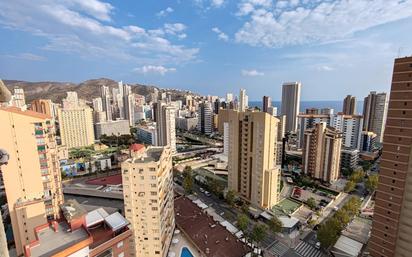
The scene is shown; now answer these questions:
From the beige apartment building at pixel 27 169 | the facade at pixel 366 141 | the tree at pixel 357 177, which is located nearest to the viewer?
the beige apartment building at pixel 27 169

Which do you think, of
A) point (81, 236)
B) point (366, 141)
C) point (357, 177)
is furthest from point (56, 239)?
point (366, 141)

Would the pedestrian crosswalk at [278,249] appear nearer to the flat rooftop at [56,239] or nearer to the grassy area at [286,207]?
the grassy area at [286,207]

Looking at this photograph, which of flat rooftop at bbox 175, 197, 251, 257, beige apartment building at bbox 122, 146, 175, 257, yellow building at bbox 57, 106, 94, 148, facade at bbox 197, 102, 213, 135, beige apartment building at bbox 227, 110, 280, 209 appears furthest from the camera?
facade at bbox 197, 102, 213, 135

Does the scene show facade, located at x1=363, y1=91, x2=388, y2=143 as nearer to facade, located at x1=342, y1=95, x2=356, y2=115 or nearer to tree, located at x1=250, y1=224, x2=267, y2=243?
facade, located at x1=342, y1=95, x2=356, y2=115

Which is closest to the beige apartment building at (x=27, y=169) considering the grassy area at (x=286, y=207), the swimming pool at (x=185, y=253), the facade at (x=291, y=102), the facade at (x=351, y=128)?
the swimming pool at (x=185, y=253)

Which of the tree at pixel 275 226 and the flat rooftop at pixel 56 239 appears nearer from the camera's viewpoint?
the flat rooftop at pixel 56 239

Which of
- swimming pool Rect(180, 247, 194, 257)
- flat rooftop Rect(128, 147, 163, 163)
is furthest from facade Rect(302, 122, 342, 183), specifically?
flat rooftop Rect(128, 147, 163, 163)

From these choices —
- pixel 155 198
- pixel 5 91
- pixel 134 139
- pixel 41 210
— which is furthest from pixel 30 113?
pixel 134 139
